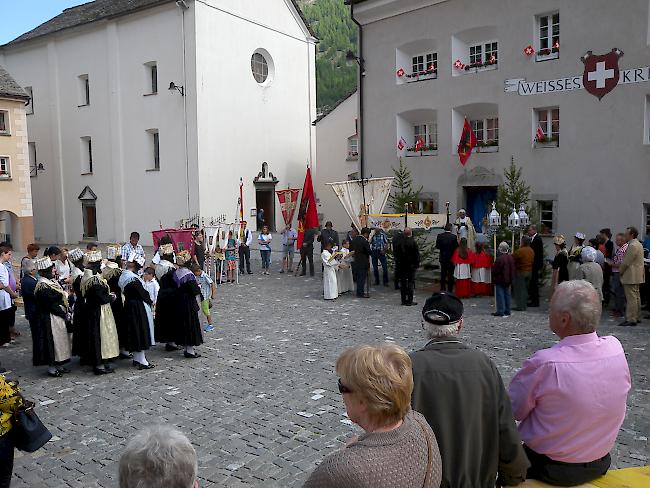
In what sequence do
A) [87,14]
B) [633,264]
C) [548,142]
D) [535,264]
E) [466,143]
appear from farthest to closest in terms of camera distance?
[87,14] → [466,143] → [548,142] → [535,264] → [633,264]

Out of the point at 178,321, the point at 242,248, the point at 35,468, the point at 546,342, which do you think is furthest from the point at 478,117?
the point at 35,468

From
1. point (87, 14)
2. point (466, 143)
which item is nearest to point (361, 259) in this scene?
point (466, 143)

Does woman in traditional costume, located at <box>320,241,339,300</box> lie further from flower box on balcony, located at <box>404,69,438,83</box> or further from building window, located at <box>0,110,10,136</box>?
building window, located at <box>0,110,10,136</box>

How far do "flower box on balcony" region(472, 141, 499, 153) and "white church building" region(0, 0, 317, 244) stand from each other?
13668mm

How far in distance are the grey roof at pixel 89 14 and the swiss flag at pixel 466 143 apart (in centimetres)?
1638

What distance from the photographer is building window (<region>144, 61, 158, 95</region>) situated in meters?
30.3

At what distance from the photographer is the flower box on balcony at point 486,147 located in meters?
19.0

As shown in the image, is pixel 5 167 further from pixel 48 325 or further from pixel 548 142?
pixel 548 142

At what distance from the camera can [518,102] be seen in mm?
18125

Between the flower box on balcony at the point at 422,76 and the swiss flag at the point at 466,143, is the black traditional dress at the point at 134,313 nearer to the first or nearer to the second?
the swiss flag at the point at 466,143

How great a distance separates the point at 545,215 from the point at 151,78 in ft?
68.7

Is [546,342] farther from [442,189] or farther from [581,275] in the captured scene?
[442,189]

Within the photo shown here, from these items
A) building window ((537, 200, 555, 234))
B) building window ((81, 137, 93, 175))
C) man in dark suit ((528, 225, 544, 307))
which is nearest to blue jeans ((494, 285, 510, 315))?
man in dark suit ((528, 225, 544, 307))

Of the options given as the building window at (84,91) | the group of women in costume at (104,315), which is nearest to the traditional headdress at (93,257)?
the group of women in costume at (104,315)
